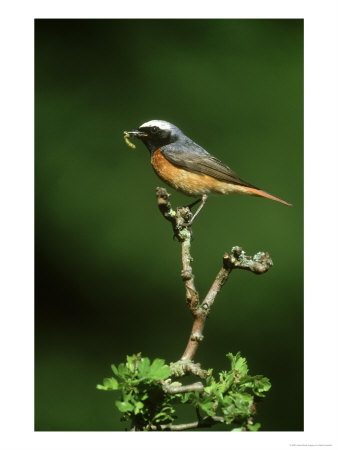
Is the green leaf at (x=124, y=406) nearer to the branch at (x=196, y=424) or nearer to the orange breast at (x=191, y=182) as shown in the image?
the branch at (x=196, y=424)

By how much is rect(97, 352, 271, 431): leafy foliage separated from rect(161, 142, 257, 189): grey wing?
1487mm

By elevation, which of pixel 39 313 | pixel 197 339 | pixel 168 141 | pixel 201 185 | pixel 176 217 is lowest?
pixel 39 313

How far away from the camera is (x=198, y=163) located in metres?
3.01

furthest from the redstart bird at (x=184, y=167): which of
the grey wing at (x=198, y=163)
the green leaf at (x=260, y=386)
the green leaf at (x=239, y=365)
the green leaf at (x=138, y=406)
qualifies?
the green leaf at (x=138, y=406)

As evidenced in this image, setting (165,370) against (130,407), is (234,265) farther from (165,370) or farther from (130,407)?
(130,407)

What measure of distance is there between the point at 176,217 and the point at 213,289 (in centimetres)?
37

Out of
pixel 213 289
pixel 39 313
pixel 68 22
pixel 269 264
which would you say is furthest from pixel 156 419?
pixel 68 22

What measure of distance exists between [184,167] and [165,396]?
1643 millimetres

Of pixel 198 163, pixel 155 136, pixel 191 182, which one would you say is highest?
pixel 155 136

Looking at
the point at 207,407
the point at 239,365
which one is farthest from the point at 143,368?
the point at 239,365

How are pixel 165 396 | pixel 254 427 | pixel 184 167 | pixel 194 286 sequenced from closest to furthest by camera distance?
pixel 254 427 → pixel 165 396 → pixel 194 286 → pixel 184 167

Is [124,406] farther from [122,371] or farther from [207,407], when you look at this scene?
[207,407]

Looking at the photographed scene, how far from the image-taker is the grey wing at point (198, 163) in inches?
116

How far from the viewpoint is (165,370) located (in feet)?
4.86
